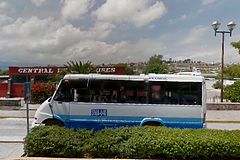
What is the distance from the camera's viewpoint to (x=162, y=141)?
7.16 metres

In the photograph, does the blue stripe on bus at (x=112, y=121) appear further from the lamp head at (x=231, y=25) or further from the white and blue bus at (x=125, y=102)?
the lamp head at (x=231, y=25)

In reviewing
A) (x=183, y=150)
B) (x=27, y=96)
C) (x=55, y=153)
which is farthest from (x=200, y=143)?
(x=27, y=96)

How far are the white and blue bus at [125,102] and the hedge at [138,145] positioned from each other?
4.51m

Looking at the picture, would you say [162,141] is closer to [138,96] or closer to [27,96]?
[27,96]

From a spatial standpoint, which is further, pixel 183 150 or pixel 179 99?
pixel 179 99

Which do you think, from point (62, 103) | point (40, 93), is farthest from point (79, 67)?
point (62, 103)

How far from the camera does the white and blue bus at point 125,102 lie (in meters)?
12.2

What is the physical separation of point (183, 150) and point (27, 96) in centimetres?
472

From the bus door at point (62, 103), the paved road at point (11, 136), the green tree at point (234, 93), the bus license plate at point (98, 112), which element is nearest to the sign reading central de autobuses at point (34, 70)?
the green tree at point (234, 93)

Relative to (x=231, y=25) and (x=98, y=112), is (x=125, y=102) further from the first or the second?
(x=231, y=25)

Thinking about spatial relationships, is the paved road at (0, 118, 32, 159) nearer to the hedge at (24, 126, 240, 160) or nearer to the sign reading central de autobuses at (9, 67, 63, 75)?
the hedge at (24, 126, 240, 160)

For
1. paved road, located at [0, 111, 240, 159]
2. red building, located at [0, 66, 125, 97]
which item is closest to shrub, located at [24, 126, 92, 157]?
paved road, located at [0, 111, 240, 159]

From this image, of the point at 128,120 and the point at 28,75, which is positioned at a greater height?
the point at 28,75

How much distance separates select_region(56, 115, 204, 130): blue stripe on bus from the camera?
1216 cm
